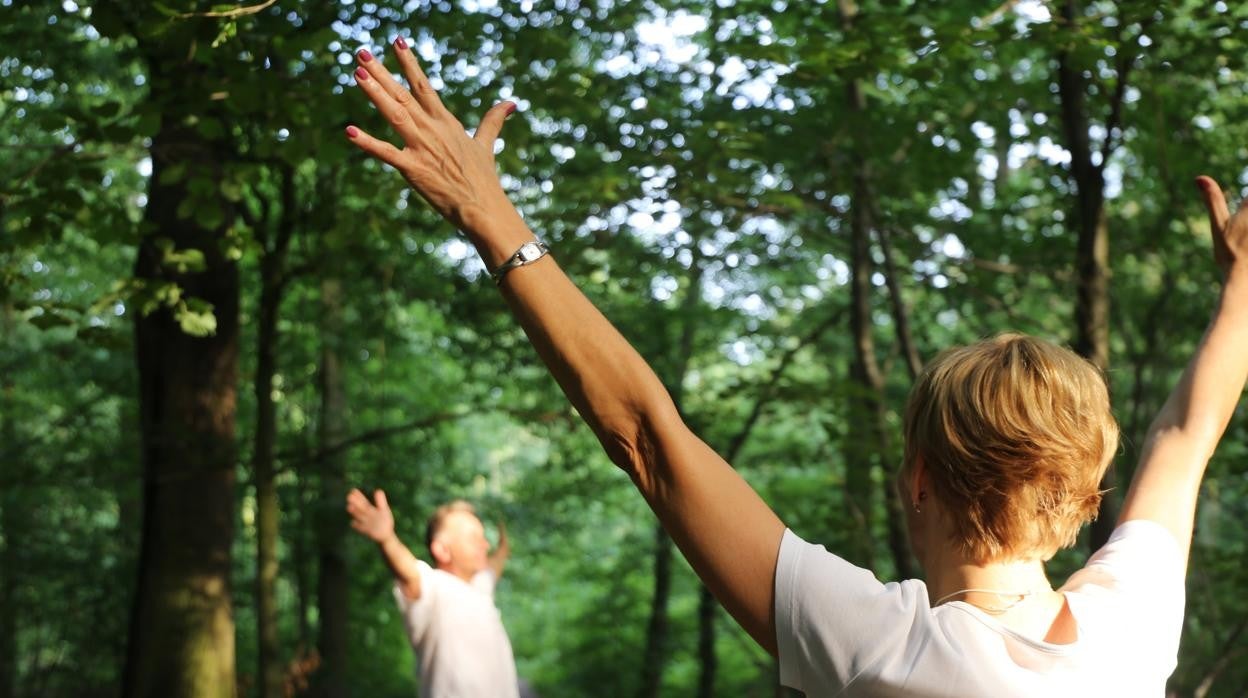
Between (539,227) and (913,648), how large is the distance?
22.3ft

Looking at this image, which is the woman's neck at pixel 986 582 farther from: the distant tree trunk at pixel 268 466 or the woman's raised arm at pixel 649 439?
the distant tree trunk at pixel 268 466

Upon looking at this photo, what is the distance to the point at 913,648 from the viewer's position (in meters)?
1.41

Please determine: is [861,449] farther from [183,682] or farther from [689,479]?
[689,479]

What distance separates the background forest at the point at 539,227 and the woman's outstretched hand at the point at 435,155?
1.68 ft

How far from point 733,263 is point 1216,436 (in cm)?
1047

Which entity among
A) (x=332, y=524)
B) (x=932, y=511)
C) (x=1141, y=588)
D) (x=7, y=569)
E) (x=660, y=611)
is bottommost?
(x=660, y=611)

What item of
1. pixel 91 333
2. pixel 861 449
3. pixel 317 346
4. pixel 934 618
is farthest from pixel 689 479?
pixel 317 346

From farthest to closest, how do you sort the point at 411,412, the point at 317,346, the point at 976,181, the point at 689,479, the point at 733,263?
the point at 411,412, the point at 317,346, the point at 733,263, the point at 976,181, the point at 689,479

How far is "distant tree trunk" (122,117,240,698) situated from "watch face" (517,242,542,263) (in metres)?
6.75

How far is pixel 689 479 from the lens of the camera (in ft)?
4.63

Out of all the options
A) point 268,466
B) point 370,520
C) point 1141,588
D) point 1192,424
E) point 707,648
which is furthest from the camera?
point 707,648

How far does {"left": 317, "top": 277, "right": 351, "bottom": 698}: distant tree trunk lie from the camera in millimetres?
12367

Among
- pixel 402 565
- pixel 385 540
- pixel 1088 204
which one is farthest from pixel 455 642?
pixel 1088 204

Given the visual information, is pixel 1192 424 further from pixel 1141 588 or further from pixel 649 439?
pixel 649 439
